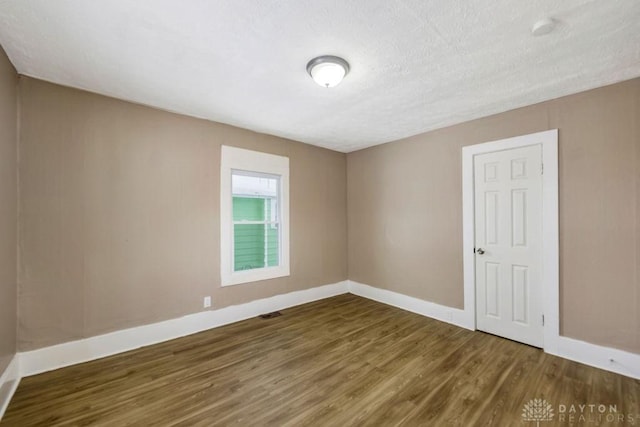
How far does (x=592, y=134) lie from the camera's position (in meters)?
2.51

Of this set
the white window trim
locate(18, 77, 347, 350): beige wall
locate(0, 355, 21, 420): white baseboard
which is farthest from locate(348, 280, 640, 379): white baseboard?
locate(0, 355, 21, 420): white baseboard

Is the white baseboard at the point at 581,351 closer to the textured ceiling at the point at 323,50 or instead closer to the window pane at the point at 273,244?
the window pane at the point at 273,244

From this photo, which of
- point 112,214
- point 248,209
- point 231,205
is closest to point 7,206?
point 112,214

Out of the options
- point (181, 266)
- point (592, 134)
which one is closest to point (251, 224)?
point (181, 266)

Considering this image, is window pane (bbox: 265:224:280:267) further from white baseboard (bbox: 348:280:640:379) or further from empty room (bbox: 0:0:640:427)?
white baseboard (bbox: 348:280:640:379)

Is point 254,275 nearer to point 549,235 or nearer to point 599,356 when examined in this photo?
point 549,235

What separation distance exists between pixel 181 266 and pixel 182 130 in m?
1.61

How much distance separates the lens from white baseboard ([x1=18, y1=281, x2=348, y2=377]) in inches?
92.3

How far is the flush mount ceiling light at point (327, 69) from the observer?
203cm

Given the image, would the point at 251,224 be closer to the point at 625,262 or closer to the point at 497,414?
the point at 497,414

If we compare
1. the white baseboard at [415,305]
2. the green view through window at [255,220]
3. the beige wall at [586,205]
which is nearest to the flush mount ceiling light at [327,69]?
the green view through window at [255,220]

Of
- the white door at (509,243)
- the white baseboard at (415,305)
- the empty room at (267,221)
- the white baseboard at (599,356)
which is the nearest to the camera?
the empty room at (267,221)

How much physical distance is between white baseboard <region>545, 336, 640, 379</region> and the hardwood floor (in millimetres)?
79

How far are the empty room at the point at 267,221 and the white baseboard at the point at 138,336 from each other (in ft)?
0.06
